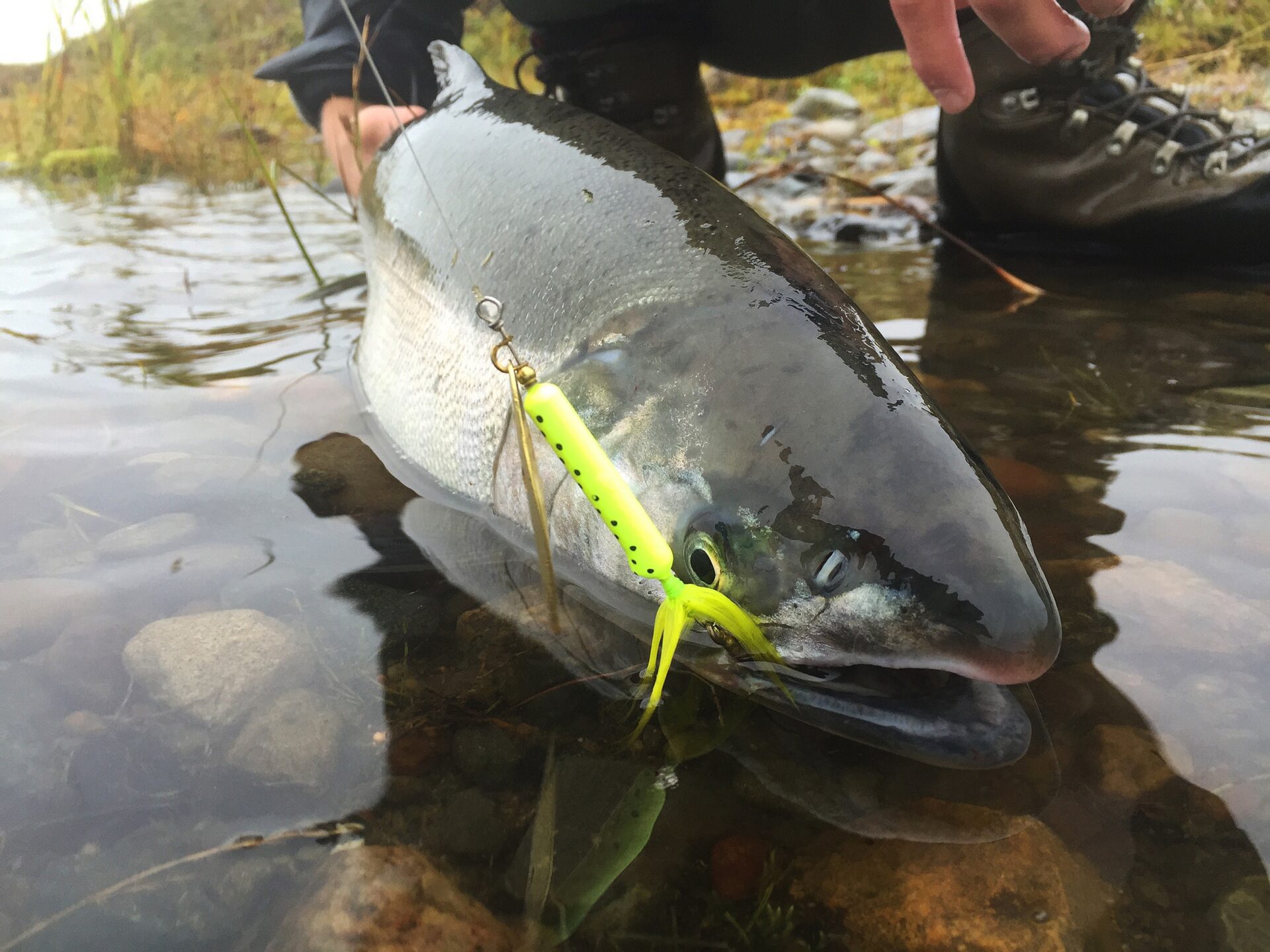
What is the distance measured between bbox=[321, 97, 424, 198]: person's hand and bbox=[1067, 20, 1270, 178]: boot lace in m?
3.12

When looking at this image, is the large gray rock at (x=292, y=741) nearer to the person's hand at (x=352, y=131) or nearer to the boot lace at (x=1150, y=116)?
the person's hand at (x=352, y=131)

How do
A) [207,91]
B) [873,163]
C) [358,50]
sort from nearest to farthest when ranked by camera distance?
[358,50] → [873,163] → [207,91]

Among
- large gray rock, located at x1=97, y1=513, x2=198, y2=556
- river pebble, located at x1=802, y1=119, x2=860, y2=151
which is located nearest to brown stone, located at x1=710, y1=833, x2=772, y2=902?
large gray rock, located at x1=97, y1=513, x2=198, y2=556

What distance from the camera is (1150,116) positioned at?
3.92 m

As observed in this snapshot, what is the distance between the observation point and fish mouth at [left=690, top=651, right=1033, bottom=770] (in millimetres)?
1225

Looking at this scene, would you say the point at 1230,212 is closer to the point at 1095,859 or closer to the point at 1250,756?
the point at 1250,756

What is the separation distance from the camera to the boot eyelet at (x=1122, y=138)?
3.86 metres

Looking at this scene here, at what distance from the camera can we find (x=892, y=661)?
1.24 m

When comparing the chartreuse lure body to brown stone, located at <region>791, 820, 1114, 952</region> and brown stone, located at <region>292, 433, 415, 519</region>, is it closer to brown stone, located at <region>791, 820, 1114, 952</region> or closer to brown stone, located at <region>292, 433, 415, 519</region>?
brown stone, located at <region>791, 820, 1114, 952</region>

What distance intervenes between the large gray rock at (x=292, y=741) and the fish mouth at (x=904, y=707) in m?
0.68

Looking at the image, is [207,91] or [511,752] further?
[207,91]

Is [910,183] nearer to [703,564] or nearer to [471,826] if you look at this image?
[703,564]

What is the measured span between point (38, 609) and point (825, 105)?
991 cm

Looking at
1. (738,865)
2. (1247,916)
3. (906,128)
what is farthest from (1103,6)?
(906,128)
